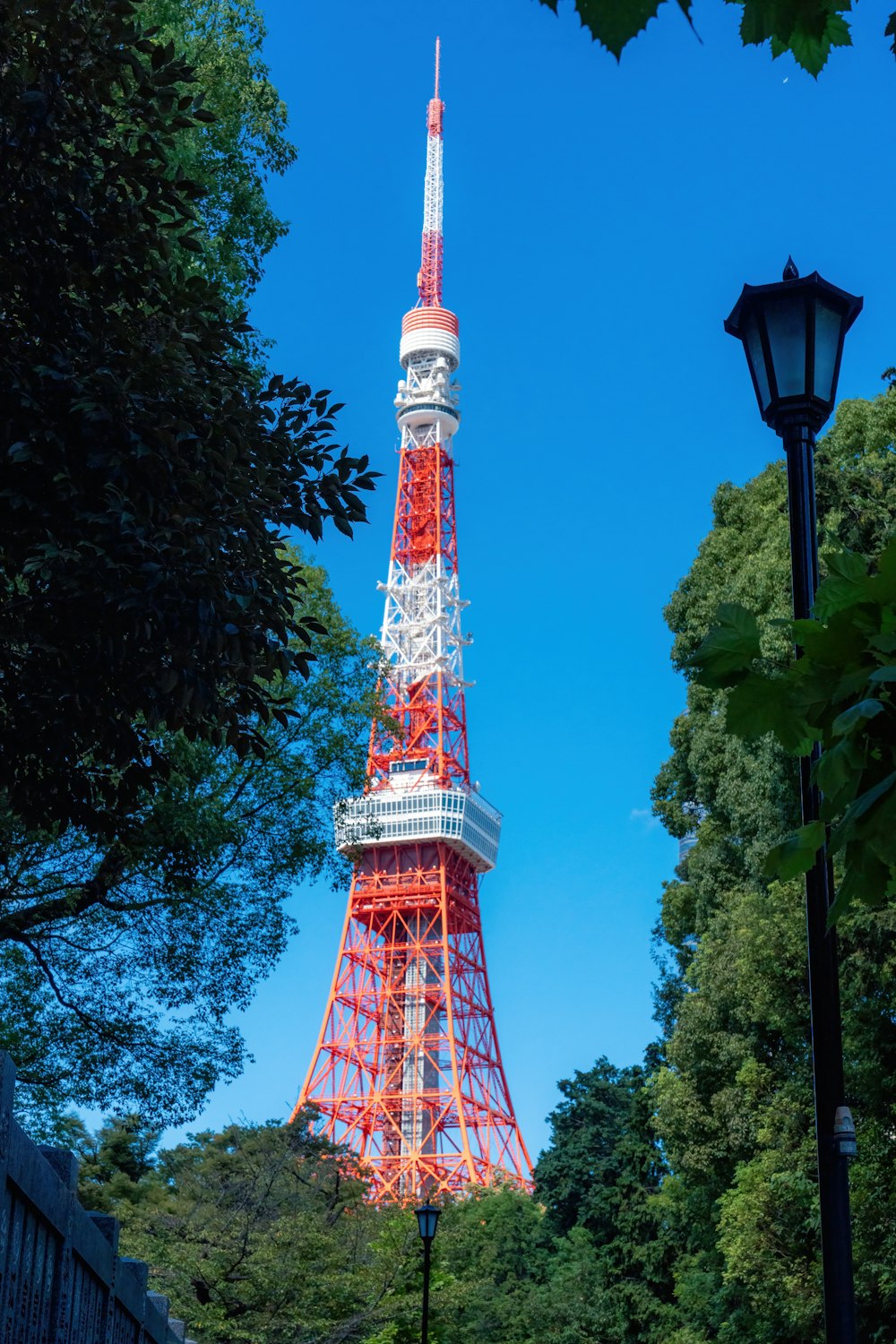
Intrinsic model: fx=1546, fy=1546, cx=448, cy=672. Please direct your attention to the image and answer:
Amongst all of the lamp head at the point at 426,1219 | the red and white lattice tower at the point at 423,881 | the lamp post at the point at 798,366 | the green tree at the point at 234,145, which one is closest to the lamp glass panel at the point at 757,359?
the lamp post at the point at 798,366

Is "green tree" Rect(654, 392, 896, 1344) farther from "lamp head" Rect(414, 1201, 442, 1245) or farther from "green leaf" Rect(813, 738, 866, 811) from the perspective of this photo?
"green leaf" Rect(813, 738, 866, 811)

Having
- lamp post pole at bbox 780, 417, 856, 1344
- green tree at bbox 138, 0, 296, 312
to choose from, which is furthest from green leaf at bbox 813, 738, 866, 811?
green tree at bbox 138, 0, 296, 312

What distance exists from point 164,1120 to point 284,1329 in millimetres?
9436

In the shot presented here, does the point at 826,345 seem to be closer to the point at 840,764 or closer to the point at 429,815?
the point at 840,764

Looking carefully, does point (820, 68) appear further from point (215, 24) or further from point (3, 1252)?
point (215, 24)

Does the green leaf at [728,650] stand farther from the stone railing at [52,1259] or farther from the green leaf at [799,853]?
the stone railing at [52,1259]

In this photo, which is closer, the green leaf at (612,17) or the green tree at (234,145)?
the green leaf at (612,17)

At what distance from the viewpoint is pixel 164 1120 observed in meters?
14.2

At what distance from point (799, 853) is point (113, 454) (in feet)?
14.3

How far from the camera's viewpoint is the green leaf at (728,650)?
304 centimetres

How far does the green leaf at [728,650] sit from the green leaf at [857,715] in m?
A: 0.45

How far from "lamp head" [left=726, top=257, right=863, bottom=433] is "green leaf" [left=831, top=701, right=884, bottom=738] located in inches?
117

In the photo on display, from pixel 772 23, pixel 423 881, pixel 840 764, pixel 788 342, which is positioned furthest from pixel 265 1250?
pixel 423 881

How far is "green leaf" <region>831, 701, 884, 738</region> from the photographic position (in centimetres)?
260
